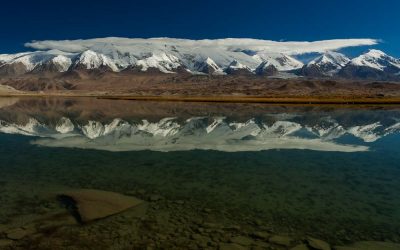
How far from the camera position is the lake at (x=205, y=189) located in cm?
1223

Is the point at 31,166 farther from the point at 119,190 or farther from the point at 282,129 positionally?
the point at 282,129

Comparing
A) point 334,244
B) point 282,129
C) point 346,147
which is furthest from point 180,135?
point 334,244

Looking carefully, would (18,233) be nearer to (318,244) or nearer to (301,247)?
(301,247)

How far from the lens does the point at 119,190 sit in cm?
1659

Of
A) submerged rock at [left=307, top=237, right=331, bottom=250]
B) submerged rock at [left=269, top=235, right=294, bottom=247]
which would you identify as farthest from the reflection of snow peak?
submerged rock at [left=307, top=237, right=331, bottom=250]

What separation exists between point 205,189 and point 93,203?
440 cm

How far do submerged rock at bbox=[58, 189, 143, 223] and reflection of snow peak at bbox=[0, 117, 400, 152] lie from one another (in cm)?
1132

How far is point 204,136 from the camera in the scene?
34.2 m

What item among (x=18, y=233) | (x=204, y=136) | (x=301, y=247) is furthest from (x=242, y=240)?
(x=204, y=136)

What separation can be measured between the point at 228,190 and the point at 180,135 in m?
18.4

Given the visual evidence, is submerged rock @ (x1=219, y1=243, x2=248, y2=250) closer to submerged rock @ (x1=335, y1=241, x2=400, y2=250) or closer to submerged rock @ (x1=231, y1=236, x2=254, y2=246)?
submerged rock @ (x1=231, y1=236, x2=254, y2=246)

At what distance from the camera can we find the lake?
40.1ft

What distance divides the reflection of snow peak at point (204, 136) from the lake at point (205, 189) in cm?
21

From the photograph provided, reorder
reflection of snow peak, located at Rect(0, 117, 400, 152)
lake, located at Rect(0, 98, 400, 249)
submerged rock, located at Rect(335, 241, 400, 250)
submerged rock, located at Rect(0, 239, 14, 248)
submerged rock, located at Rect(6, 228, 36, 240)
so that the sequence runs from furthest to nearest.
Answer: reflection of snow peak, located at Rect(0, 117, 400, 152) < lake, located at Rect(0, 98, 400, 249) < submerged rock, located at Rect(6, 228, 36, 240) < submerged rock, located at Rect(335, 241, 400, 250) < submerged rock, located at Rect(0, 239, 14, 248)
